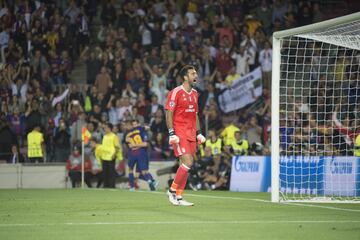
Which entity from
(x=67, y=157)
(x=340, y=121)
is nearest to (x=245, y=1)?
(x=67, y=157)

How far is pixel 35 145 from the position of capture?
25.4m

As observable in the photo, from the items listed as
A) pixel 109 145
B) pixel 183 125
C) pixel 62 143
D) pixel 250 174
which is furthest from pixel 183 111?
pixel 62 143

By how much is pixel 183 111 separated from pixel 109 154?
9775 millimetres

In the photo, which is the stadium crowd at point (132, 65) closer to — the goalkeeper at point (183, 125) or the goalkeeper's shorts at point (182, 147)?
the goalkeeper at point (183, 125)

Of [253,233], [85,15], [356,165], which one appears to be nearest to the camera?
[253,233]

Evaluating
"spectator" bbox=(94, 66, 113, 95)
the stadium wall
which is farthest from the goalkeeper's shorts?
"spectator" bbox=(94, 66, 113, 95)

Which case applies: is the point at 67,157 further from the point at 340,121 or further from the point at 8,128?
the point at 340,121

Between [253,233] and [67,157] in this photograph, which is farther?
[67,157]

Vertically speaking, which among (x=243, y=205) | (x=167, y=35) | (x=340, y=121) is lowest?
(x=243, y=205)

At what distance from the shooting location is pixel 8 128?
25344 mm

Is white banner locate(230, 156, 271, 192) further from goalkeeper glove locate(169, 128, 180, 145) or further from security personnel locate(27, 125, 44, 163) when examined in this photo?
goalkeeper glove locate(169, 128, 180, 145)

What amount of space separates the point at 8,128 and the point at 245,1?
9.35 m

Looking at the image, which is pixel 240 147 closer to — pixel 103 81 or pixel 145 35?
pixel 103 81

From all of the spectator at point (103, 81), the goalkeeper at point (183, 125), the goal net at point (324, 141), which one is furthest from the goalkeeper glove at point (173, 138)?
the spectator at point (103, 81)
